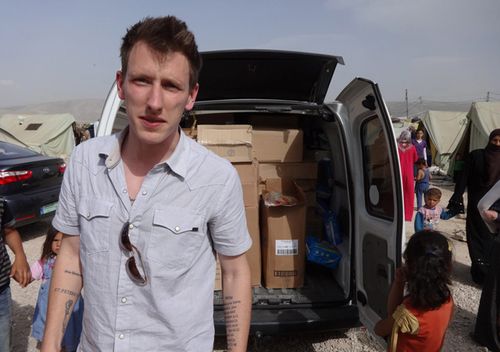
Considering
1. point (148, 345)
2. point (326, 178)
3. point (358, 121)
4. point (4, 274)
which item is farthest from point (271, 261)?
point (148, 345)

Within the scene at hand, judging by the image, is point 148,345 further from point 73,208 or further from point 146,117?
point 146,117

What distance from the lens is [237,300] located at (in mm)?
1435

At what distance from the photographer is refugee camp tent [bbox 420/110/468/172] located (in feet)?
49.2

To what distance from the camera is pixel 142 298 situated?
127cm

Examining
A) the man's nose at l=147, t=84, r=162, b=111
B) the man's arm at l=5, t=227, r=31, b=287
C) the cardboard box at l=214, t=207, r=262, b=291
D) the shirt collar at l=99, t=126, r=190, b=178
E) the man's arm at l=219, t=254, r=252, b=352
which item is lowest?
the cardboard box at l=214, t=207, r=262, b=291

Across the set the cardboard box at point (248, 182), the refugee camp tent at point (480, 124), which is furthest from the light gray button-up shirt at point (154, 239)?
the refugee camp tent at point (480, 124)

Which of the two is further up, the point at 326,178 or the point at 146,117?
the point at 146,117

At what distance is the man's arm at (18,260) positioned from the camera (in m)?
2.37

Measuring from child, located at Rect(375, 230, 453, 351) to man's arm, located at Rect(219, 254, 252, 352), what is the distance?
3.88ft

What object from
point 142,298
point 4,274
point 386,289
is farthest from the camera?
point 386,289

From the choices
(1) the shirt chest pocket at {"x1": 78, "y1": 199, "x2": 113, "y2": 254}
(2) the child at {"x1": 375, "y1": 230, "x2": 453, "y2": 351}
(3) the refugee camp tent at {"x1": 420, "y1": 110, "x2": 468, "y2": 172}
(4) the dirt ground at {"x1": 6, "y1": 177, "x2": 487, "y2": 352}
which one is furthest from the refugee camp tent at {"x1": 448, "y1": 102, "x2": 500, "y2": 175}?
(1) the shirt chest pocket at {"x1": 78, "y1": 199, "x2": 113, "y2": 254}

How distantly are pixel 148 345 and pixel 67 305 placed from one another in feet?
1.24

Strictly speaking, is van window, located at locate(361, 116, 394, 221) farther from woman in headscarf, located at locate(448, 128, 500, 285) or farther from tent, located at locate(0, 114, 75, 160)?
tent, located at locate(0, 114, 75, 160)

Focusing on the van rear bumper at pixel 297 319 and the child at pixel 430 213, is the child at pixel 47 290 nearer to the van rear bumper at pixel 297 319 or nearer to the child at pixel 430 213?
the van rear bumper at pixel 297 319
